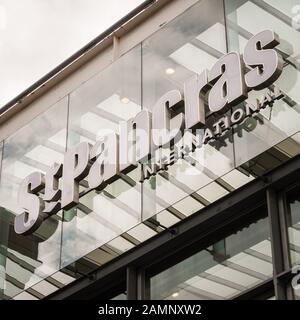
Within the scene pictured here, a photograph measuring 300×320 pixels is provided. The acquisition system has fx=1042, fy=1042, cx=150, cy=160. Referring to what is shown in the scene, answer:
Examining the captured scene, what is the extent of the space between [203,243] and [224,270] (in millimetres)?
912

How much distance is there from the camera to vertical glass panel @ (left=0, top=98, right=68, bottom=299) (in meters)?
20.3

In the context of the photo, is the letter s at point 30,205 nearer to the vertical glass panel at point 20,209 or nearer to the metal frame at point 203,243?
the vertical glass panel at point 20,209

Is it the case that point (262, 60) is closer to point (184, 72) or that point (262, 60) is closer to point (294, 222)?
point (184, 72)

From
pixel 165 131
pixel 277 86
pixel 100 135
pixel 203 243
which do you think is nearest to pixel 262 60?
pixel 277 86

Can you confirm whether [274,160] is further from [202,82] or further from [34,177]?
[34,177]

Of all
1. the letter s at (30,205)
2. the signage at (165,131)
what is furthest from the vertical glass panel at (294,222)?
the letter s at (30,205)

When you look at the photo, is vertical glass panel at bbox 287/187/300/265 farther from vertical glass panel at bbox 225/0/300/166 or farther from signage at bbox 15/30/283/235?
signage at bbox 15/30/283/235

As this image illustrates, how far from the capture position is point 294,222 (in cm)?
1667

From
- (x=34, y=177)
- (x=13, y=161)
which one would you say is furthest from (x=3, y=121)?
(x=34, y=177)

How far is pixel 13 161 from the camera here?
22531 millimetres

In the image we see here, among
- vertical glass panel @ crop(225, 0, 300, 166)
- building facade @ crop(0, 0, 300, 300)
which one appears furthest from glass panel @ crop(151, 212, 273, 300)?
vertical glass panel @ crop(225, 0, 300, 166)

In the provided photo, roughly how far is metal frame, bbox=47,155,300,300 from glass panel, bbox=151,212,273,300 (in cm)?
17

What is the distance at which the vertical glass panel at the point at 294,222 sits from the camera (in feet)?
53.6

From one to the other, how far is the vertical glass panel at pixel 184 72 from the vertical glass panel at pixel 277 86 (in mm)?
372
